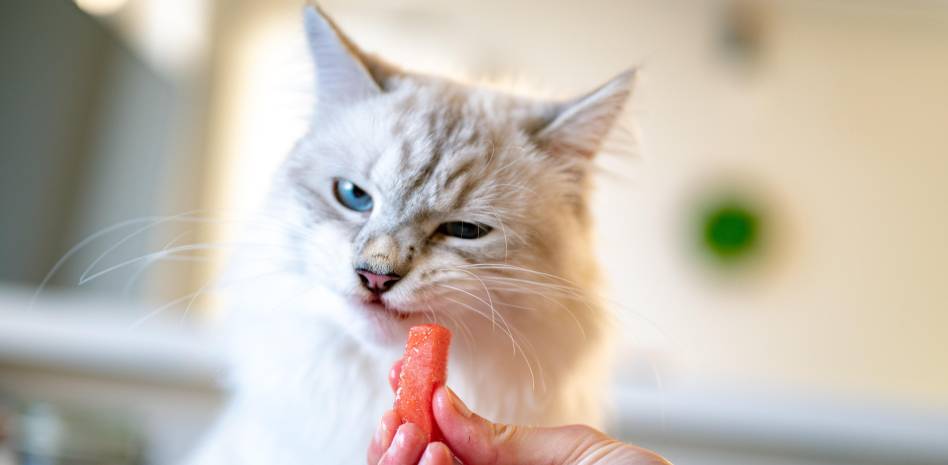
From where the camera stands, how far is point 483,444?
80 cm

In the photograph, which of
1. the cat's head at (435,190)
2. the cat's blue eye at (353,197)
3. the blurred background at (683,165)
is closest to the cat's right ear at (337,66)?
the cat's head at (435,190)

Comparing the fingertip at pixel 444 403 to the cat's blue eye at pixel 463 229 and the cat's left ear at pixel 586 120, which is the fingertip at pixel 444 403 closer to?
the cat's blue eye at pixel 463 229

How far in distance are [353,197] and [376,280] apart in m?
0.20

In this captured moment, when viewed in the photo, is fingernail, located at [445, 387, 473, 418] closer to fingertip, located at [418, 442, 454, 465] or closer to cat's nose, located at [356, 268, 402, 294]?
fingertip, located at [418, 442, 454, 465]

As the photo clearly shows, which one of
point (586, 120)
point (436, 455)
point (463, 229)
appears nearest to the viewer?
point (436, 455)

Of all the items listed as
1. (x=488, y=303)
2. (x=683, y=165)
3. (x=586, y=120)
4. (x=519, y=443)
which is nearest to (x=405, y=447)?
(x=519, y=443)

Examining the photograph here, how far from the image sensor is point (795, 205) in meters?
3.87

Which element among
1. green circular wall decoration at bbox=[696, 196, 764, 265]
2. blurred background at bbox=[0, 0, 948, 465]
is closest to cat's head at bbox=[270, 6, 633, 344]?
blurred background at bbox=[0, 0, 948, 465]

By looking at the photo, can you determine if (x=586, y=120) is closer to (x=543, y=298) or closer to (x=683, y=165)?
(x=543, y=298)

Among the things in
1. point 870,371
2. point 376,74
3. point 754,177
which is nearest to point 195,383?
point 376,74

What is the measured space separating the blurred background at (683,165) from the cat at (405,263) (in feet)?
6.07

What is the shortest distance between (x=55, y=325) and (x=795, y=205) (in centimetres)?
373

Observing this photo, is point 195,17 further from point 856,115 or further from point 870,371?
point 870,371

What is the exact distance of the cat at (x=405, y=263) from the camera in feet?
3.13
